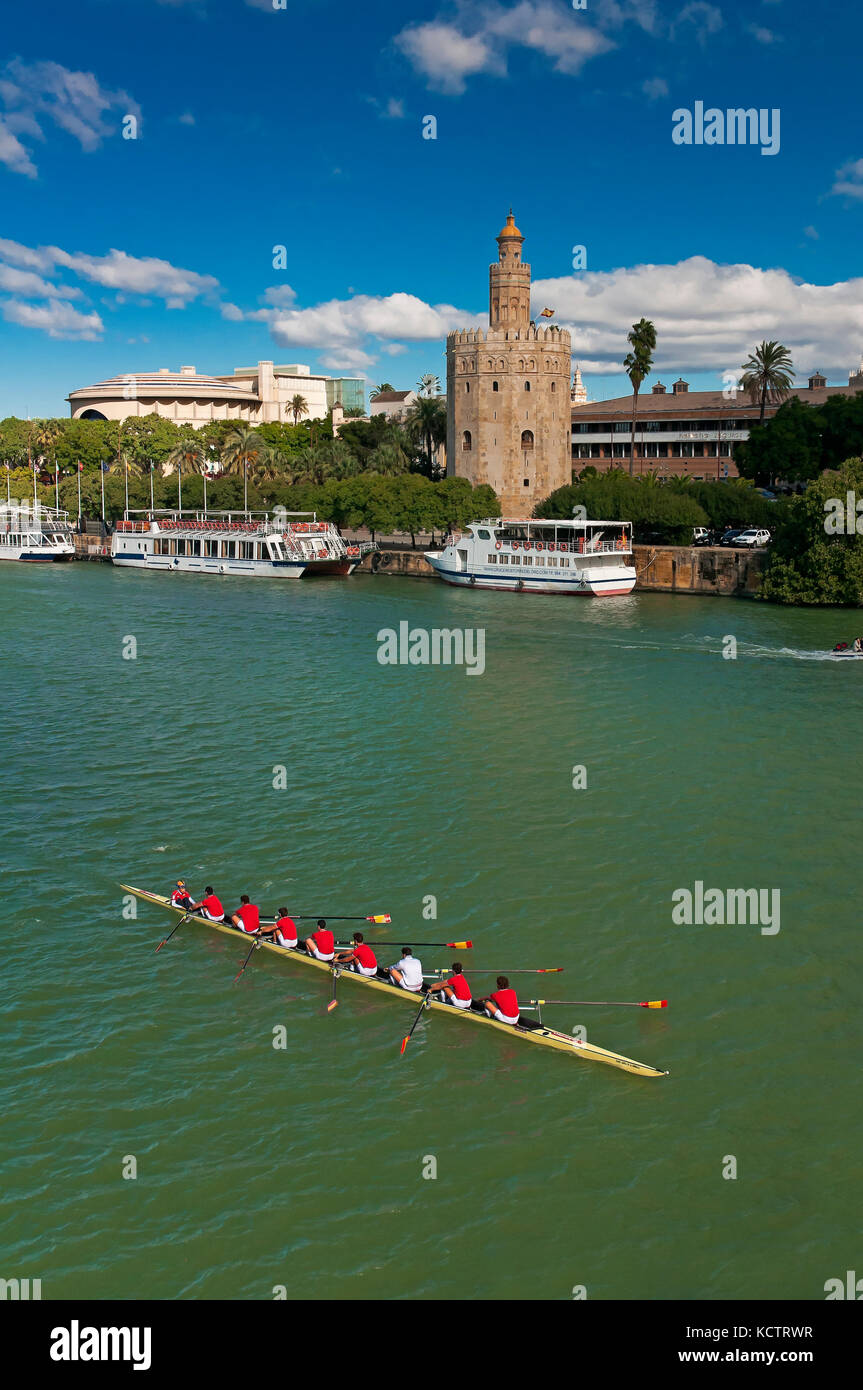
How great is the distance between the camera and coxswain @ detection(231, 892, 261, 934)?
19.5m

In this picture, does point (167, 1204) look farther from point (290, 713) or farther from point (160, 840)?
point (290, 713)

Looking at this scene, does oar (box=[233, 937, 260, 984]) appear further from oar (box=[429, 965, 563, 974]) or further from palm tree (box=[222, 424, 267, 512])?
palm tree (box=[222, 424, 267, 512])

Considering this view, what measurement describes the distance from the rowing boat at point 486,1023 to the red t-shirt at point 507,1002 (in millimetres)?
193

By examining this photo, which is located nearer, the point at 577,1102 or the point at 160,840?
the point at 577,1102

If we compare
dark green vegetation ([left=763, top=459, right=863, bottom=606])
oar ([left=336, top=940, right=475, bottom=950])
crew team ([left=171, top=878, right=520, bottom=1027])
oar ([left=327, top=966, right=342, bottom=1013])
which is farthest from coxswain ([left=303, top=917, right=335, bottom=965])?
dark green vegetation ([left=763, top=459, right=863, bottom=606])

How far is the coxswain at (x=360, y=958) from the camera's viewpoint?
18.2m

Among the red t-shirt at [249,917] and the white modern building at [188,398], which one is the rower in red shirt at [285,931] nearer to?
the red t-shirt at [249,917]

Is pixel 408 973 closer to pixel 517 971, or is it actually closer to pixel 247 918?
pixel 517 971

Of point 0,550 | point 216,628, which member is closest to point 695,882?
point 216,628

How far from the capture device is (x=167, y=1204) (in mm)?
13500

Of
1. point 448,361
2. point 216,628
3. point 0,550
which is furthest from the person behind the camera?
point 0,550

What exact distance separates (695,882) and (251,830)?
31.8 feet

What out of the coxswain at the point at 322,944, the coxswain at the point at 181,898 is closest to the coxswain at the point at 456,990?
the coxswain at the point at 322,944

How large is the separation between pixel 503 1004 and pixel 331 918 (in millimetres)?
4011
